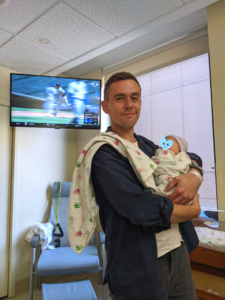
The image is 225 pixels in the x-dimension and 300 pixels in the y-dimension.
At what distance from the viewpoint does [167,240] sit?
0.94 metres

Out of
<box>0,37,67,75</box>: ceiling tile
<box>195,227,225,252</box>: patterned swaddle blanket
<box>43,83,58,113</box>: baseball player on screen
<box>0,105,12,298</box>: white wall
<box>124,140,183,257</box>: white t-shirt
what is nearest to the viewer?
<box>124,140,183,257</box>: white t-shirt

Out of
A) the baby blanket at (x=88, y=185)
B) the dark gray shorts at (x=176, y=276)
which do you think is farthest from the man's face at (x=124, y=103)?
the dark gray shorts at (x=176, y=276)

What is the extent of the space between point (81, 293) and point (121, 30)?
234cm

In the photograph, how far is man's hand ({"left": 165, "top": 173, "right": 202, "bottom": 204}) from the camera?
2.99ft

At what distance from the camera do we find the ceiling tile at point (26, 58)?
2.26 meters

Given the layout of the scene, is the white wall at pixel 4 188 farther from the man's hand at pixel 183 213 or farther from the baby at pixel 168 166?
the man's hand at pixel 183 213

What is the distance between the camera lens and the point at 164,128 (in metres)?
2.64

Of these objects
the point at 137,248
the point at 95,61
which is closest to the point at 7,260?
the point at 137,248

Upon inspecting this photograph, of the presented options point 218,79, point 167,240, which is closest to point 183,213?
point 167,240

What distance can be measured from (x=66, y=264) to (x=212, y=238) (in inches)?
53.9

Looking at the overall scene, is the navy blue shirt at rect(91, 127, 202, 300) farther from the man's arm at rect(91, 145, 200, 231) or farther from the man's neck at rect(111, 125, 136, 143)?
the man's neck at rect(111, 125, 136, 143)

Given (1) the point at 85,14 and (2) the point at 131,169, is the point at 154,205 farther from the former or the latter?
(1) the point at 85,14

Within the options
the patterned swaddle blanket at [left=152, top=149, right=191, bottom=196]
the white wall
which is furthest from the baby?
the white wall

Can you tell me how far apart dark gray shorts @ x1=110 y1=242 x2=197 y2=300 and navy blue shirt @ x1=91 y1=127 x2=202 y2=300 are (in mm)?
72
